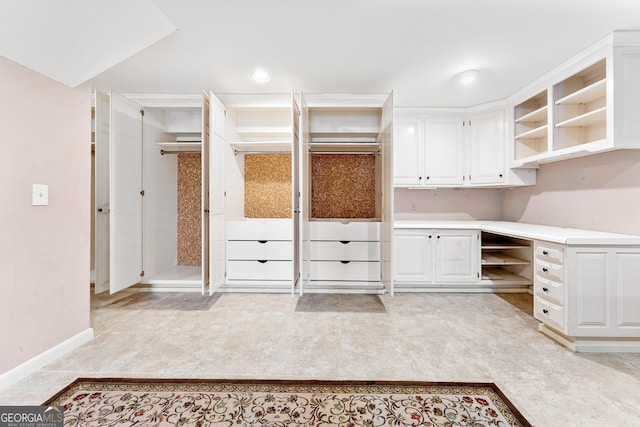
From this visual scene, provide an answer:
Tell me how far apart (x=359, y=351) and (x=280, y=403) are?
0.72m

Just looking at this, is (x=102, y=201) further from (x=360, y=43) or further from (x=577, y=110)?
(x=577, y=110)

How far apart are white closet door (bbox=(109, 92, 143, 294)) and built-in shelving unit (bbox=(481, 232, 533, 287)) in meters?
3.72

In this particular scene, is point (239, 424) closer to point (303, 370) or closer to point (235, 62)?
point (303, 370)

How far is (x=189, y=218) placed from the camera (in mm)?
3850

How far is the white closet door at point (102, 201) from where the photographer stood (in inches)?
111

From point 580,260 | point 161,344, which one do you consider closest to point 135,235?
point 161,344

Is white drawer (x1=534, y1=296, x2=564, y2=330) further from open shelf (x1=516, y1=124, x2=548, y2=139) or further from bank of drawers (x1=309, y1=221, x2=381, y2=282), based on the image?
open shelf (x1=516, y1=124, x2=548, y2=139)

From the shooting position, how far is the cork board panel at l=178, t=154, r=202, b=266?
150 inches

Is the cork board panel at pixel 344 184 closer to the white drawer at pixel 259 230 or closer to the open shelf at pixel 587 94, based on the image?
the white drawer at pixel 259 230

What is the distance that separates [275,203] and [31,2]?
2592 mm

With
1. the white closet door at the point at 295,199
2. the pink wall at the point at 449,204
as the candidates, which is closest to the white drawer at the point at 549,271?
the pink wall at the point at 449,204

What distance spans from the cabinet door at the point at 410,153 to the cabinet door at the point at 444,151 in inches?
3.0

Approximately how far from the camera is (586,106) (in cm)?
260

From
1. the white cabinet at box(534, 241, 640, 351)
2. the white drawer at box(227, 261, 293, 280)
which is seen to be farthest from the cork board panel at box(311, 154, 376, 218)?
the white cabinet at box(534, 241, 640, 351)
